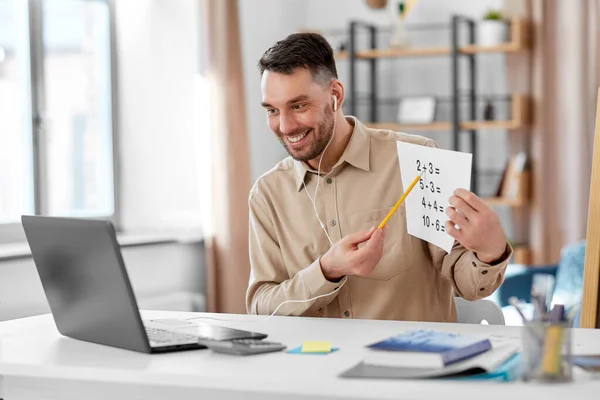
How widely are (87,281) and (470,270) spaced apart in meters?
0.87

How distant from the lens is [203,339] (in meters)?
1.65

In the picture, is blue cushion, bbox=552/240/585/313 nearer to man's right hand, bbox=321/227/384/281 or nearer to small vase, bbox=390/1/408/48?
small vase, bbox=390/1/408/48

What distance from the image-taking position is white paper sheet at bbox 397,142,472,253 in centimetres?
181

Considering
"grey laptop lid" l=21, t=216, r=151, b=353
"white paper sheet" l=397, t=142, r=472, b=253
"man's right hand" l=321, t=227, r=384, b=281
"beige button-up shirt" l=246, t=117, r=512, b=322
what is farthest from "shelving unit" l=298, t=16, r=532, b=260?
"grey laptop lid" l=21, t=216, r=151, b=353

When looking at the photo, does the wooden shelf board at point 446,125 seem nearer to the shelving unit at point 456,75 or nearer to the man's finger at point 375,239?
the shelving unit at point 456,75

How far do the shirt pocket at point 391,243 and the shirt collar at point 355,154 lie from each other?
0.41 ft

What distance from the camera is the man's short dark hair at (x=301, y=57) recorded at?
2201mm

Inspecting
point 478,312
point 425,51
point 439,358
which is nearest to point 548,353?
point 439,358

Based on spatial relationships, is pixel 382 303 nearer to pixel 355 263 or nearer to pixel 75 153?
pixel 355 263

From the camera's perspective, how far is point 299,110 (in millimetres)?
2229

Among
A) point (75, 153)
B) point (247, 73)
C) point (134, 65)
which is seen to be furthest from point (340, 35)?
point (75, 153)

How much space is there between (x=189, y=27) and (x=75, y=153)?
868mm

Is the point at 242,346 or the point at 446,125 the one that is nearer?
the point at 242,346

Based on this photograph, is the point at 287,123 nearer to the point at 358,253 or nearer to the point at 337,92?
the point at 337,92
